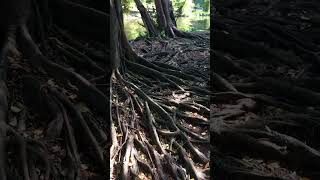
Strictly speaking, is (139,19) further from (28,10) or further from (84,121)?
(84,121)

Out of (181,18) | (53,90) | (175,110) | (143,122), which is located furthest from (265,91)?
(53,90)

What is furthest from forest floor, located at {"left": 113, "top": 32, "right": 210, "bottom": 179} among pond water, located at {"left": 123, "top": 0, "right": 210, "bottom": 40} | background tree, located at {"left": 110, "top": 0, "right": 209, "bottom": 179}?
pond water, located at {"left": 123, "top": 0, "right": 210, "bottom": 40}

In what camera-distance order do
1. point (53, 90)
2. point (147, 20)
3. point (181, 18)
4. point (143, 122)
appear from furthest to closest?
point (147, 20) < point (181, 18) < point (53, 90) < point (143, 122)

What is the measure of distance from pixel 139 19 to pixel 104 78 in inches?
21.4

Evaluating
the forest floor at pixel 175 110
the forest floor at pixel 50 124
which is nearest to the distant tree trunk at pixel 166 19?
the forest floor at pixel 175 110

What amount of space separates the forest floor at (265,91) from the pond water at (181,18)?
3.7 inches

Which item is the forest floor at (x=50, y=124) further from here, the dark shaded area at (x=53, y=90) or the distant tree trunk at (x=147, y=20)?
the distant tree trunk at (x=147, y=20)

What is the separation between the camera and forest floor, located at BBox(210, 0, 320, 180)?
5.92ft

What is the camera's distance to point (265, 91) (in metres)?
2.05

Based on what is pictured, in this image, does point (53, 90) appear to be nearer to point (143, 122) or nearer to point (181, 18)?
point (143, 122)

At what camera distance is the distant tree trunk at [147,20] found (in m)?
2.60

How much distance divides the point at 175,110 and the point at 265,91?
45 centimetres

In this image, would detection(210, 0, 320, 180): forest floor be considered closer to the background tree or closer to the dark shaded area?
the background tree

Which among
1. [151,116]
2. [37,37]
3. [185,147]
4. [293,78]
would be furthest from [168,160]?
[37,37]
